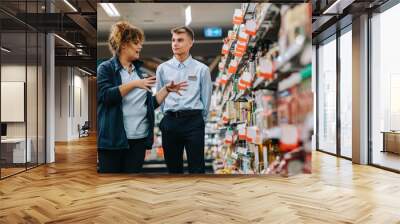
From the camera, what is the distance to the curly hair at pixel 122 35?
5262 mm

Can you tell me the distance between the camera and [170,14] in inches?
206

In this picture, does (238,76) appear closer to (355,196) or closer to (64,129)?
(355,196)

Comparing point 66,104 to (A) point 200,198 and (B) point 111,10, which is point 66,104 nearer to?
(B) point 111,10

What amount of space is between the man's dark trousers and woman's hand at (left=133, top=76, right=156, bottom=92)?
1.38ft

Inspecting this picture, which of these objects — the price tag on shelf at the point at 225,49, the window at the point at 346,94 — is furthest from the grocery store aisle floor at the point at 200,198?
the window at the point at 346,94

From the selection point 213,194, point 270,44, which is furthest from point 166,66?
point 213,194

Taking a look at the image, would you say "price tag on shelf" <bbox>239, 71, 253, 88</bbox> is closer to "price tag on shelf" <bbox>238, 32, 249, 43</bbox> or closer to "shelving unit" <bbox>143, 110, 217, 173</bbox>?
"price tag on shelf" <bbox>238, 32, 249, 43</bbox>

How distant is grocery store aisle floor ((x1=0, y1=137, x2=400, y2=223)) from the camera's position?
3.52m

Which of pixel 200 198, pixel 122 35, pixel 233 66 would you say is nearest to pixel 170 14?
pixel 122 35

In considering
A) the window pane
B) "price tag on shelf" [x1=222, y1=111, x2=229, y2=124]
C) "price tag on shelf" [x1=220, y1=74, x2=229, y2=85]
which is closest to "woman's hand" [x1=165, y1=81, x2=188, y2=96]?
"price tag on shelf" [x1=220, y1=74, x2=229, y2=85]

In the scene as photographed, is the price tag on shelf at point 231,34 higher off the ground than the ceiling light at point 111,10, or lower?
lower

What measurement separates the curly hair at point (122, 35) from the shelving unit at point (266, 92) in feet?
3.68

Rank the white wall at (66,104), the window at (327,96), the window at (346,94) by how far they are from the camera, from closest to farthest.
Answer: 1. the window at (346,94)
2. the window at (327,96)
3. the white wall at (66,104)

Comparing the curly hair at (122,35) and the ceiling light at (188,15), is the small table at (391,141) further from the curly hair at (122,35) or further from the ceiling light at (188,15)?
the curly hair at (122,35)
